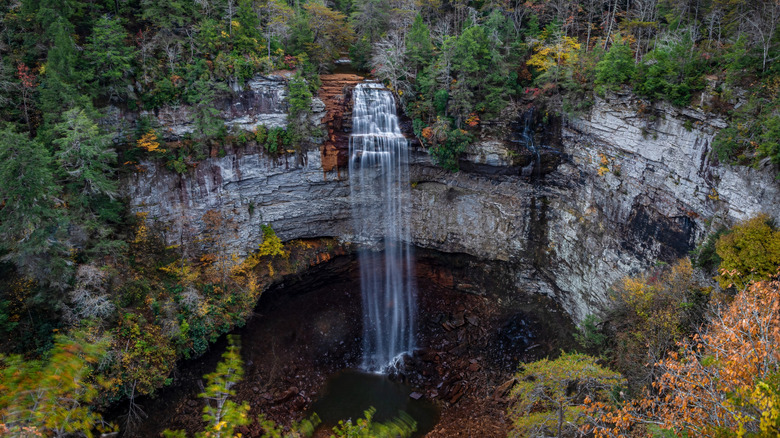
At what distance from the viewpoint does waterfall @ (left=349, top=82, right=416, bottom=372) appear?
875 inches

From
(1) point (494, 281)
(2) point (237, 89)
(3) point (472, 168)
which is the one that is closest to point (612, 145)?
(3) point (472, 168)

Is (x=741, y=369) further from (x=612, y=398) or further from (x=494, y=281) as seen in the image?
(x=494, y=281)

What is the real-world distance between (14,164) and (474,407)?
2092 centimetres

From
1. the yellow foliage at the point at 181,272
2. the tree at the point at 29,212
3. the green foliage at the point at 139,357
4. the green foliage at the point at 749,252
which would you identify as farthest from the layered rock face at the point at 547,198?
the green foliage at the point at 139,357

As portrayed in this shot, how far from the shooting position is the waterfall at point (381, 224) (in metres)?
22.2

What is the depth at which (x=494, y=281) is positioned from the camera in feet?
79.4

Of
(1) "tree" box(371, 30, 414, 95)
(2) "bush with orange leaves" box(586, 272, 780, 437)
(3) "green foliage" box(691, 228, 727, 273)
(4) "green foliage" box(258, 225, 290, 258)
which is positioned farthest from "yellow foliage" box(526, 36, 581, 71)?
(4) "green foliage" box(258, 225, 290, 258)

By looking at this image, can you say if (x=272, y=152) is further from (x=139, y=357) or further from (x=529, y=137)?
(x=529, y=137)

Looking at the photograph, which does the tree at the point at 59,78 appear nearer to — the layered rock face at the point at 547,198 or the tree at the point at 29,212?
the tree at the point at 29,212

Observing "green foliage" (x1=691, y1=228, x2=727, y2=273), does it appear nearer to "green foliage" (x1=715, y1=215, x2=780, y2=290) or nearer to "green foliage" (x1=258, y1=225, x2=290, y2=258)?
"green foliage" (x1=715, y1=215, x2=780, y2=290)

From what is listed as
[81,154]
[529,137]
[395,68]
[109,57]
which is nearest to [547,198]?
[529,137]

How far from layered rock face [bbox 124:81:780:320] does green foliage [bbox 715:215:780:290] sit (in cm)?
121

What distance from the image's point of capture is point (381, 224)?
2409 centimetres

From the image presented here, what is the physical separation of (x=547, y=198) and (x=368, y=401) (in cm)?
1431
